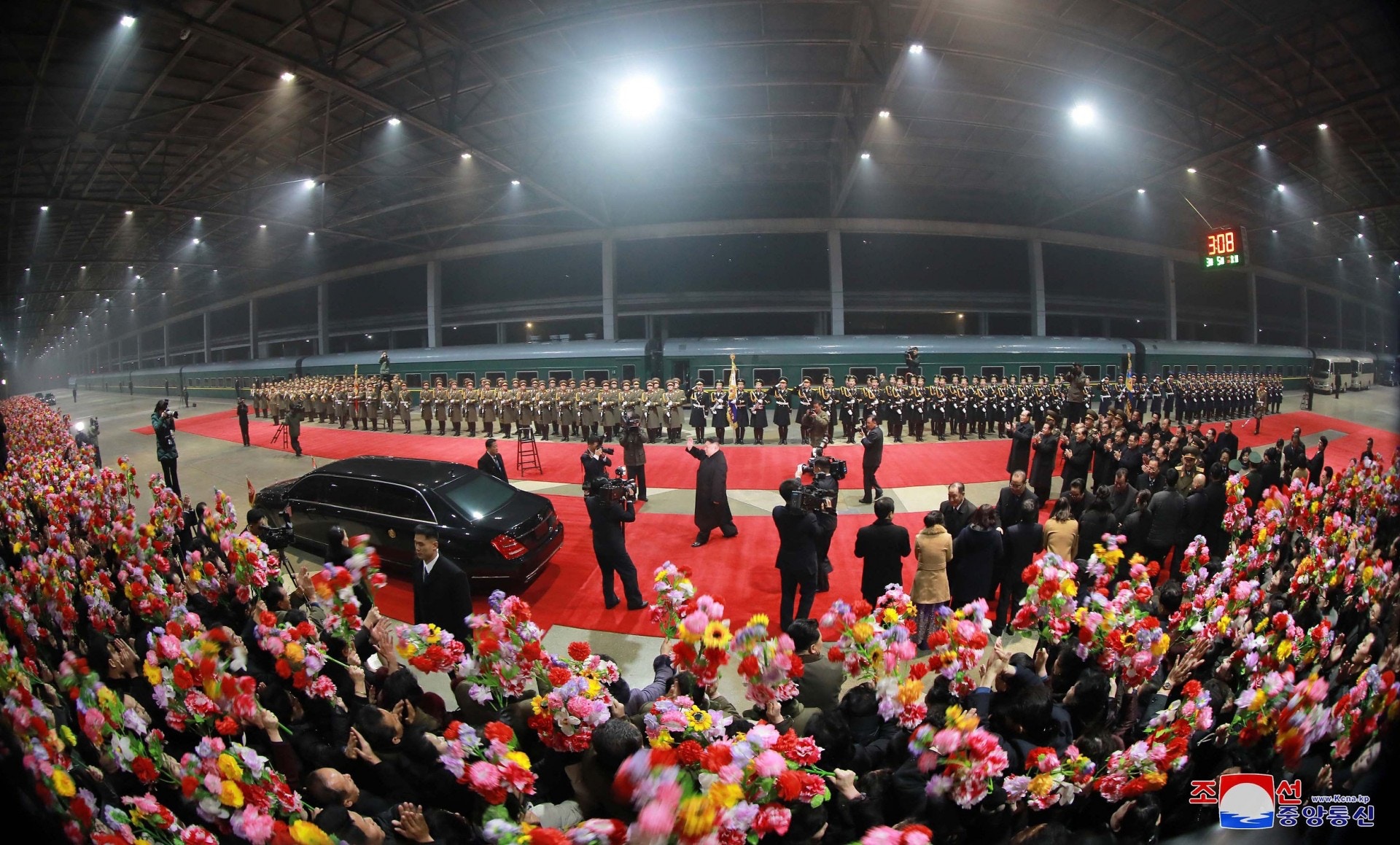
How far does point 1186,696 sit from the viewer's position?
9.11 ft

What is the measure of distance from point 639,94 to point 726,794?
15.7 meters

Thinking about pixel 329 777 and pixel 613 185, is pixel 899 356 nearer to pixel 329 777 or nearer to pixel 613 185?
pixel 613 185

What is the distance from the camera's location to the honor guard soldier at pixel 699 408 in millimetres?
14092

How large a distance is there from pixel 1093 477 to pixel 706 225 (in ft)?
64.7

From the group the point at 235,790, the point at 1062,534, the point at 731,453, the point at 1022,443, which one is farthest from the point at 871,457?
the point at 235,790

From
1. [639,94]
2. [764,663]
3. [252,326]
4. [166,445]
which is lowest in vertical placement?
[764,663]

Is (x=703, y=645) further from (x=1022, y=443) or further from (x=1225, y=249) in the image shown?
(x=1022, y=443)

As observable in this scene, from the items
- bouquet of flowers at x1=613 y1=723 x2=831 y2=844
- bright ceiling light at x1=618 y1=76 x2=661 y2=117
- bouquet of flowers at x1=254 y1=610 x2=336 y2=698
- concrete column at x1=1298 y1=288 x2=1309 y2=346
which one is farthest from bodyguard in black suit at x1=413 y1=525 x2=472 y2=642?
bright ceiling light at x1=618 y1=76 x2=661 y2=117

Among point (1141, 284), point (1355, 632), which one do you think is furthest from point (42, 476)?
point (1141, 284)

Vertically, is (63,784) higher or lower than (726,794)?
higher

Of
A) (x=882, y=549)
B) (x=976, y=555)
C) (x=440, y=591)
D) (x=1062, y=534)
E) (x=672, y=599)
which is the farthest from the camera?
(x=1062, y=534)

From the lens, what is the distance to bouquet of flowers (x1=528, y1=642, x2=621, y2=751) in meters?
2.31

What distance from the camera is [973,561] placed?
490 cm

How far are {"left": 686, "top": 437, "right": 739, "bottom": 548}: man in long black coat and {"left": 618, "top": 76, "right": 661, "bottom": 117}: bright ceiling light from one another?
469 inches
